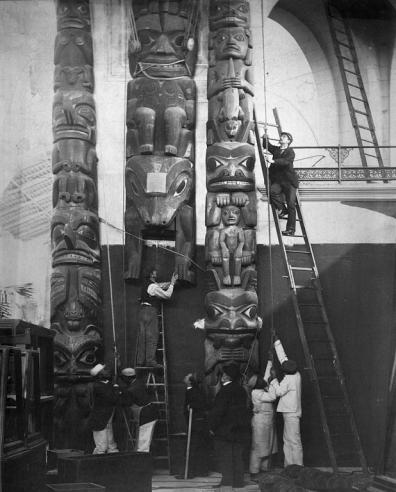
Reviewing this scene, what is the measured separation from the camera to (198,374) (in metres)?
5.73

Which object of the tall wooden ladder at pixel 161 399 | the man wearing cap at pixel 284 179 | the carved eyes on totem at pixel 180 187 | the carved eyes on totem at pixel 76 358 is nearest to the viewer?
the tall wooden ladder at pixel 161 399

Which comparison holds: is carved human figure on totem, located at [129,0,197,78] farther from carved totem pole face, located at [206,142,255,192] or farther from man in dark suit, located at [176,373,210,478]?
man in dark suit, located at [176,373,210,478]

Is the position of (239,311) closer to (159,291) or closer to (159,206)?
(159,291)

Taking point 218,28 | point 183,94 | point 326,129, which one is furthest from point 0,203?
point 326,129

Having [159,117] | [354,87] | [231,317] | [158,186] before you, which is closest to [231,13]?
[159,117]

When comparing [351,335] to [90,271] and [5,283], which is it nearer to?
[90,271]

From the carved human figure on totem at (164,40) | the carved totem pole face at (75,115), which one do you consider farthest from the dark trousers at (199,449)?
the carved human figure on totem at (164,40)

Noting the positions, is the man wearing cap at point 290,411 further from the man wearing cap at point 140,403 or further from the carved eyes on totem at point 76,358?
the carved eyes on totem at point 76,358

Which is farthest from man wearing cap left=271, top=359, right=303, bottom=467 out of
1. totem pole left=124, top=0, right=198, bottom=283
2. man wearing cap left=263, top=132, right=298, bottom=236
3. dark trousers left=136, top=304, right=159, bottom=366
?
man wearing cap left=263, top=132, right=298, bottom=236

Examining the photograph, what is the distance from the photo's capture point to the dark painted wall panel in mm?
5641

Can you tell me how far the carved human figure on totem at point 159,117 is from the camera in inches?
235

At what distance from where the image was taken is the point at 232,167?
5.84 metres

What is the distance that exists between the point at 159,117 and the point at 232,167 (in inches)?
29.8

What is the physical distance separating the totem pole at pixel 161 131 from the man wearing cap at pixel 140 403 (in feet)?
2.62
